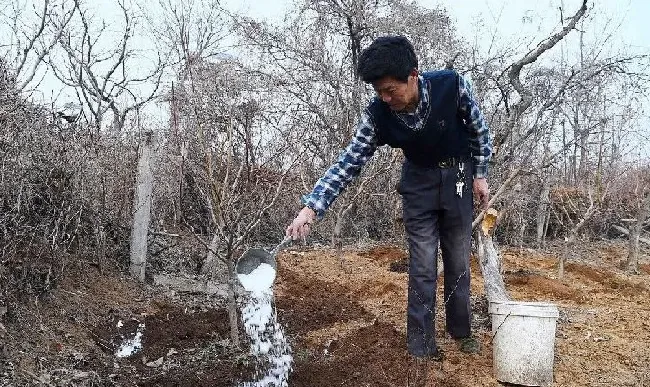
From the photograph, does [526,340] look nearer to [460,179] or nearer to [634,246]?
[460,179]

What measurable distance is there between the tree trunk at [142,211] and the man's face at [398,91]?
120 inches

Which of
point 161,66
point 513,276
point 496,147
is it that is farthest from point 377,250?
point 161,66

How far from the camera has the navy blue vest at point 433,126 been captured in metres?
2.84

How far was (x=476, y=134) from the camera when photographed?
3.02m

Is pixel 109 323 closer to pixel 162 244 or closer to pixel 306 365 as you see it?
pixel 306 365

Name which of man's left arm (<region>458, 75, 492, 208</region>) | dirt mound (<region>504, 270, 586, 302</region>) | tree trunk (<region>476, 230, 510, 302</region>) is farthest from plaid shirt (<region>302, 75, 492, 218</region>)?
dirt mound (<region>504, 270, 586, 302</region>)

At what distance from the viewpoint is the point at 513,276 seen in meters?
6.82

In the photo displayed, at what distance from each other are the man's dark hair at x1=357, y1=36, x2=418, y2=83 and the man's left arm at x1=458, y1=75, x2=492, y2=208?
424 millimetres

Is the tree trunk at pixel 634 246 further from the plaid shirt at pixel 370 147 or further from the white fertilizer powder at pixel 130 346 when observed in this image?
the white fertilizer powder at pixel 130 346

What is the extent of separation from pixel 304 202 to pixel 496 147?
8.34 feet

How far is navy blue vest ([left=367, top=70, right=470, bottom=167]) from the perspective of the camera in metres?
2.84

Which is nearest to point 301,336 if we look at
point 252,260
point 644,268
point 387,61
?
point 252,260

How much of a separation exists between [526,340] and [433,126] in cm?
108

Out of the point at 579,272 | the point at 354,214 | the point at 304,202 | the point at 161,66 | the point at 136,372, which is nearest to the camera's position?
the point at 304,202
